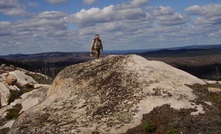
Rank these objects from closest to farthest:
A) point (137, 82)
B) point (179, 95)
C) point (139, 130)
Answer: point (139, 130), point (179, 95), point (137, 82)

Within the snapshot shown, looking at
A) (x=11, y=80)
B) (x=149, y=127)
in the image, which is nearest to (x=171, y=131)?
(x=149, y=127)

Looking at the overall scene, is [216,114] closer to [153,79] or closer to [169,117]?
[169,117]

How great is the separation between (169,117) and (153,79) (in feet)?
16.1

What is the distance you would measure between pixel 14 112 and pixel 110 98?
26061 mm

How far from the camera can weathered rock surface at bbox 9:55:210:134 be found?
2456 cm

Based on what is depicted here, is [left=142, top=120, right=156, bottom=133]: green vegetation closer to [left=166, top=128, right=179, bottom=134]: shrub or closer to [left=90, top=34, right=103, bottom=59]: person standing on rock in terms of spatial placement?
[left=166, top=128, right=179, bottom=134]: shrub

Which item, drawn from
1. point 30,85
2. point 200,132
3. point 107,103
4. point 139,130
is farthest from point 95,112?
point 30,85

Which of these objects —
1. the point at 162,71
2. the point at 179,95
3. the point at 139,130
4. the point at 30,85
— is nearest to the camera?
the point at 139,130

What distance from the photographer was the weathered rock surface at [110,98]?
24562 millimetres

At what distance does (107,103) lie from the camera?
26641mm

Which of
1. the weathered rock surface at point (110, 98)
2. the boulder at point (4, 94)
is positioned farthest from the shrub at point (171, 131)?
the boulder at point (4, 94)

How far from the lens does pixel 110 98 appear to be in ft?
88.7

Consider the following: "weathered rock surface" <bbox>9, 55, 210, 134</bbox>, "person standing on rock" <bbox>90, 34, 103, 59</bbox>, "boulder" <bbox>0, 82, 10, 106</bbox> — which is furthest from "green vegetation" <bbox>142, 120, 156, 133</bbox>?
"boulder" <bbox>0, 82, 10, 106</bbox>

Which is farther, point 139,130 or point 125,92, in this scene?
point 125,92
